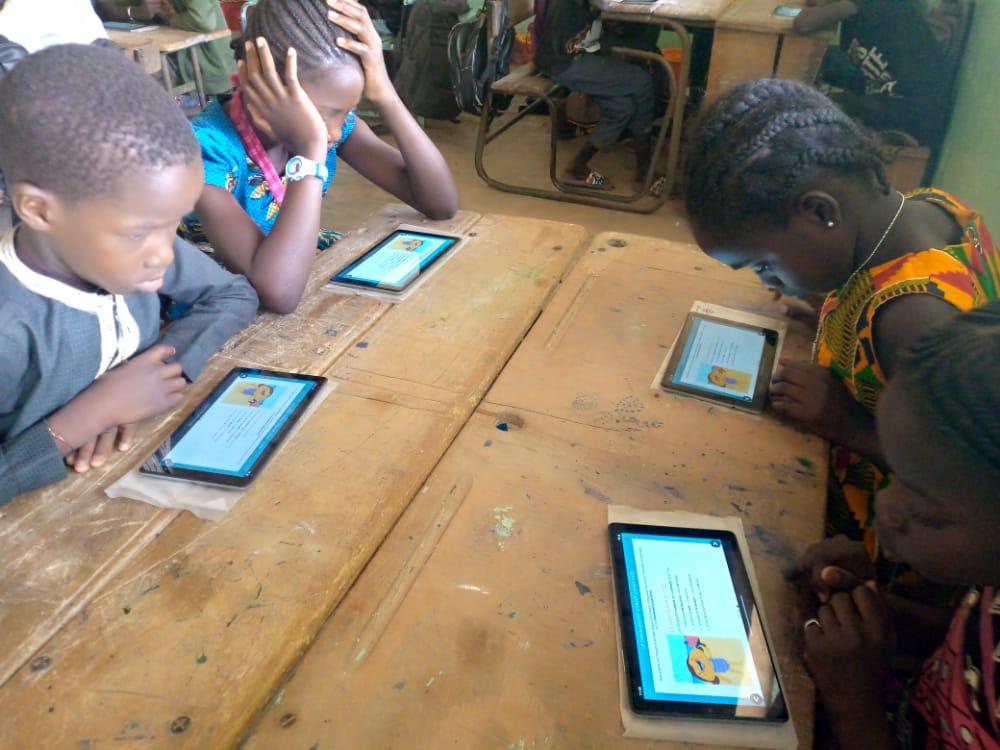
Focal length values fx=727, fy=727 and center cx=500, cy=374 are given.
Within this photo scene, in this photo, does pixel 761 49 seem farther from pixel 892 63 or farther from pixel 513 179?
pixel 513 179

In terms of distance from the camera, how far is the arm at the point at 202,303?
1143 millimetres

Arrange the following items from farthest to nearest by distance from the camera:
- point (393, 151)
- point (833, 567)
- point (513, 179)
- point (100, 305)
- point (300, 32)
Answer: point (513, 179)
point (393, 151)
point (300, 32)
point (100, 305)
point (833, 567)

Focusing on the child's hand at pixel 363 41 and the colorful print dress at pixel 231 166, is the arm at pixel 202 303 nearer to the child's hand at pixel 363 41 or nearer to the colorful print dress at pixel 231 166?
the colorful print dress at pixel 231 166

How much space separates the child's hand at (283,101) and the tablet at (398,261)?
22 centimetres

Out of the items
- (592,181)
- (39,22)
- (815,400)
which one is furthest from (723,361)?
(592,181)

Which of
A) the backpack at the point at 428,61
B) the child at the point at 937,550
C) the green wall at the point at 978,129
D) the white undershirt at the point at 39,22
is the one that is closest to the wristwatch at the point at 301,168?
the child at the point at 937,550

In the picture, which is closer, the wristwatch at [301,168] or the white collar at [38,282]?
the white collar at [38,282]

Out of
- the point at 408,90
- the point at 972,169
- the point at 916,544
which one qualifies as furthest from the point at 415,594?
the point at 408,90

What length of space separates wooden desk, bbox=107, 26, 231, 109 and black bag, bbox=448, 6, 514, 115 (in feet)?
4.62

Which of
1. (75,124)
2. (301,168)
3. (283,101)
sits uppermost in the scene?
(75,124)

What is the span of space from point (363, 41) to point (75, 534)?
42.4 inches

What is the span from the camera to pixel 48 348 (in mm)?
976

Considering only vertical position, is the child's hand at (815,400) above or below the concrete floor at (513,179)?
above

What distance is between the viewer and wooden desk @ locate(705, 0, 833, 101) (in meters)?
3.15
